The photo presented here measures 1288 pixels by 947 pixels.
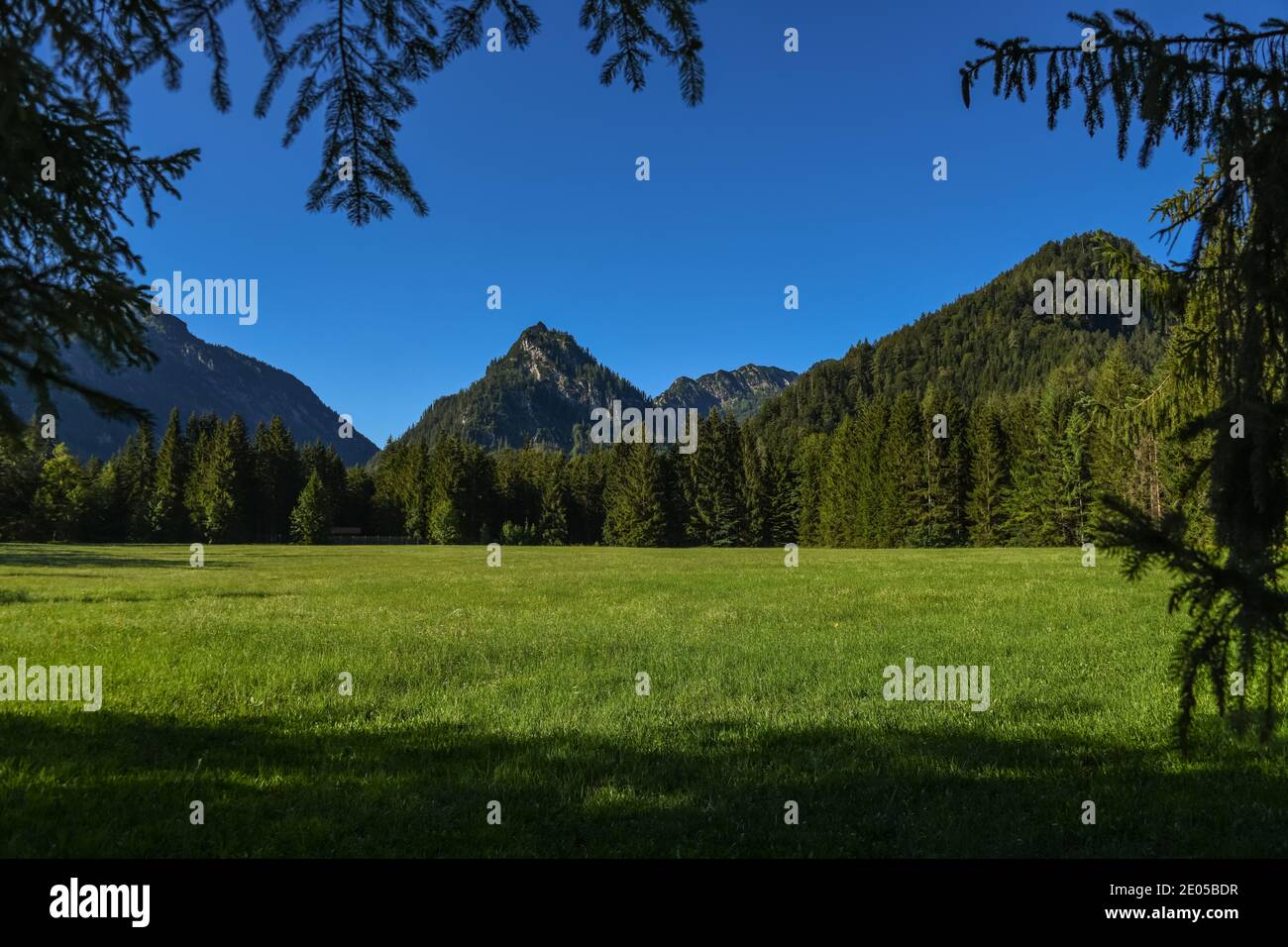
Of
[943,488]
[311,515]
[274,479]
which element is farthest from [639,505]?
[274,479]

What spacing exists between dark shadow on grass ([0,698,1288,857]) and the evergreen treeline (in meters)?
55.9

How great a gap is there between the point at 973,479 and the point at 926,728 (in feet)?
246

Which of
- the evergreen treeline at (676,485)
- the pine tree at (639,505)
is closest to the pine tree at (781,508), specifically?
the evergreen treeline at (676,485)

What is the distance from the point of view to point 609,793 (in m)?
6.45

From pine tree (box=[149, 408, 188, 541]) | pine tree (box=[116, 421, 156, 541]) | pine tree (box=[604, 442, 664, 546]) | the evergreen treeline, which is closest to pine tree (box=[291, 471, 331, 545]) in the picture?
the evergreen treeline

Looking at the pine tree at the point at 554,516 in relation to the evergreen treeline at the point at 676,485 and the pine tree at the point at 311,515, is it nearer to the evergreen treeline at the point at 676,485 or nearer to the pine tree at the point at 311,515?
the evergreen treeline at the point at 676,485

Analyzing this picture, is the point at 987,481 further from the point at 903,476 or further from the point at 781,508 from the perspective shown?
the point at 781,508

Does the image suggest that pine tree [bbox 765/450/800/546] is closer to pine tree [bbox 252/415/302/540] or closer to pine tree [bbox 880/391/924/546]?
pine tree [bbox 880/391/924/546]

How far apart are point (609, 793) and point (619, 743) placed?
5.68 feet

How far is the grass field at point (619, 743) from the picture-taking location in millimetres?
5586
